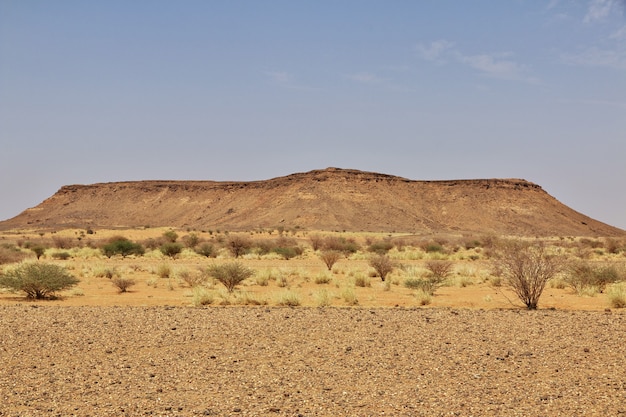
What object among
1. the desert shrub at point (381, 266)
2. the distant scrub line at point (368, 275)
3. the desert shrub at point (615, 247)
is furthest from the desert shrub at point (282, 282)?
the desert shrub at point (615, 247)

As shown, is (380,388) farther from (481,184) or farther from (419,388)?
(481,184)

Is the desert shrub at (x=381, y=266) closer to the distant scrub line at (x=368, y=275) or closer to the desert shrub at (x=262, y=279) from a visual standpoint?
the distant scrub line at (x=368, y=275)

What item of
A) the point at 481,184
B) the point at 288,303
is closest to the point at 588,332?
the point at 288,303

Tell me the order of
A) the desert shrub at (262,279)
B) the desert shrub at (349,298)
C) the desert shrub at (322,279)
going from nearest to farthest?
the desert shrub at (349,298), the desert shrub at (262,279), the desert shrub at (322,279)

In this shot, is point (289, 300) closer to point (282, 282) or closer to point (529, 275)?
point (529, 275)

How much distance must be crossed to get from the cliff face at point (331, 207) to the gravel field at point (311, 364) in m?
89.6

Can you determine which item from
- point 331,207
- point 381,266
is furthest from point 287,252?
point 331,207

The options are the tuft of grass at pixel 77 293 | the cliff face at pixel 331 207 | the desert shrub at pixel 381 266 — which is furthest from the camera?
the cliff face at pixel 331 207

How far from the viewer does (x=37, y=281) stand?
2202cm

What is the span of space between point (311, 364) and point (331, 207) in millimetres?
104239

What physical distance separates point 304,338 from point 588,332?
6029 millimetres

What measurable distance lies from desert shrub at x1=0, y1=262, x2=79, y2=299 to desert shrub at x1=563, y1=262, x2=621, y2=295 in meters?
19.1

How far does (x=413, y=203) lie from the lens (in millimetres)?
125000

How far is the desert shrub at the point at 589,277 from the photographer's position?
83.1 ft
